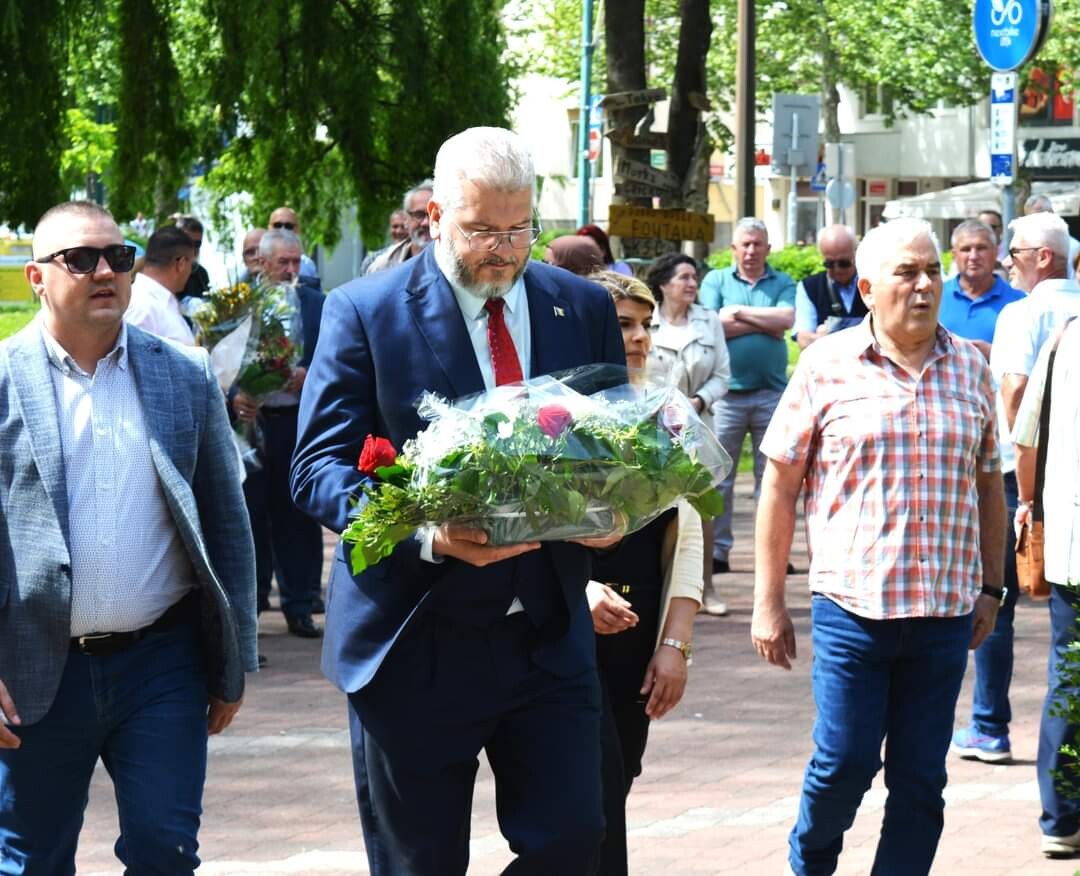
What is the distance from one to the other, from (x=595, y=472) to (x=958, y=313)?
685cm

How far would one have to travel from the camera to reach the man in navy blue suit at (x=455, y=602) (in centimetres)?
421

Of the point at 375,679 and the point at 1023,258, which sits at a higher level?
the point at 1023,258

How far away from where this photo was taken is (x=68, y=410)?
475 cm

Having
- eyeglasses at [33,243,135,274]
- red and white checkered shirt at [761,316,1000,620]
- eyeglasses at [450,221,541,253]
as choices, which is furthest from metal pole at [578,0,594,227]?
eyeglasses at [450,221,541,253]

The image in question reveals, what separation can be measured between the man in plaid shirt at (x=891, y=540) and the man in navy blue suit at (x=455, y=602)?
1340mm

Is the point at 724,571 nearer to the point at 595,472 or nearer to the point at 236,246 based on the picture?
the point at 236,246

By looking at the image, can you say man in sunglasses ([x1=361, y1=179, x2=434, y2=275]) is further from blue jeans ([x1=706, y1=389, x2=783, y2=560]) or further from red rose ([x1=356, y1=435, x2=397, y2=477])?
red rose ([x1=356, y1=435, x2=397, y2=477])

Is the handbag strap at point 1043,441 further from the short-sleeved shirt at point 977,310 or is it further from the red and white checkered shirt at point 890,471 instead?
the short-sleeved shirt at point 977,310

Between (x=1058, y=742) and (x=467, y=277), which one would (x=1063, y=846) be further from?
(x=467, y=277)

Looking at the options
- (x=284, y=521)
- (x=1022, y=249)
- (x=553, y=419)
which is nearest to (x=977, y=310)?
(x=1022, y=249)

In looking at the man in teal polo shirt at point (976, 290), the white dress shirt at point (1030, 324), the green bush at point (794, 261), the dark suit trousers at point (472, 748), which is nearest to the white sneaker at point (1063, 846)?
the white dress shirt at point (1030, 324)

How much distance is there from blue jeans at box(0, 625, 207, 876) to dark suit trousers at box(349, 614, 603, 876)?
52cm

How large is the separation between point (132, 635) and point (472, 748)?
96 cm

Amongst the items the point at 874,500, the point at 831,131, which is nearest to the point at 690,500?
the point at 874,500
